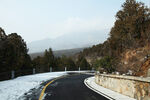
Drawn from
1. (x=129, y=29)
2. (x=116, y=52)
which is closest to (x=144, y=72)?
(x=116, y=52)

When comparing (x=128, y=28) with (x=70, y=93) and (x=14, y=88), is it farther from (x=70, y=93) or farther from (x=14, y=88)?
(x=14, y=88)

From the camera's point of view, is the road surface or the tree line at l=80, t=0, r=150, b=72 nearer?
the road surface

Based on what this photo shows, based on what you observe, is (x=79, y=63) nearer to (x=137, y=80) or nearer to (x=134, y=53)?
(x=134, y=53)

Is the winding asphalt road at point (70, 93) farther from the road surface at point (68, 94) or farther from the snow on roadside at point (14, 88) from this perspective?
the snow on roadside at point (14, 88)

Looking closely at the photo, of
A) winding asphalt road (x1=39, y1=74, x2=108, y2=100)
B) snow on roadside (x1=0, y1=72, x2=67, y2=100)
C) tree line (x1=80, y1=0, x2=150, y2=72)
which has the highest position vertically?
tree line (x1=80, y1=0, x2=150, y2=72)

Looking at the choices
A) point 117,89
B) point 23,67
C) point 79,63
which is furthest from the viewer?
point 79,63

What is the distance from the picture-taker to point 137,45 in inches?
827

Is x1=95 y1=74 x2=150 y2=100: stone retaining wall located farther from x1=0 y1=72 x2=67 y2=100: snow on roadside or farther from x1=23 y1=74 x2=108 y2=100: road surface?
x1=0 y1=72 x2=67 y2=100: snow on roadside

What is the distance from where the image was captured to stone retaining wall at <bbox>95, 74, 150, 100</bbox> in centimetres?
781

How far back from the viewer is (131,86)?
9203 millimetres

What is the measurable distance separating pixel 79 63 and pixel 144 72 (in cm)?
8048

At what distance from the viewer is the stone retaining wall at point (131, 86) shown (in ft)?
25.6

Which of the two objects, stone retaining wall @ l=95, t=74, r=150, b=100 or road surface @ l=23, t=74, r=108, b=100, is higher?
stone retaining wall @ l=95, t=74, r=150, b=100

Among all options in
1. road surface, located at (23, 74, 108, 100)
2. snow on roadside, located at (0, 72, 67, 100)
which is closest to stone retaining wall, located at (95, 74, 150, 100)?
road surface, located at (23, 74, 108, 100)
